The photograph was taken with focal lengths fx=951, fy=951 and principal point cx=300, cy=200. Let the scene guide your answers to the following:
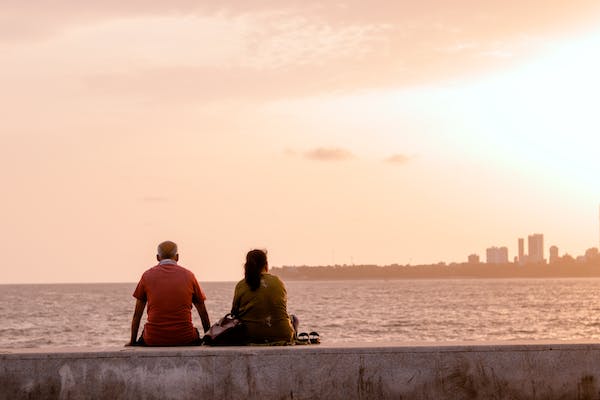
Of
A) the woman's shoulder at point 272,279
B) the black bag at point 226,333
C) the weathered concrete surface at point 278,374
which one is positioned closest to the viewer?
the weathered concrete surface at point 278,374

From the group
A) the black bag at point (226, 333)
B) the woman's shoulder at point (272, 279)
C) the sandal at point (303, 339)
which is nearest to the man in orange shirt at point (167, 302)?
the black bag at point (226, 333)

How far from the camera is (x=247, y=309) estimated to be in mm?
8867

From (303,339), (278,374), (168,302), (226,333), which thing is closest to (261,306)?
(226,333)

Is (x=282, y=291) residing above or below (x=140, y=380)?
above

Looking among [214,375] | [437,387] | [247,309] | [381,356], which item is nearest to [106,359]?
[214,375]

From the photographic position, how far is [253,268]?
28.9ft

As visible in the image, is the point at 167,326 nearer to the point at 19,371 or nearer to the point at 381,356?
the point at 19,371

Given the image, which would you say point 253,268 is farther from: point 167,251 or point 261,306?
point 167,251

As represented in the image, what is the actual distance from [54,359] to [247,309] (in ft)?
6.11

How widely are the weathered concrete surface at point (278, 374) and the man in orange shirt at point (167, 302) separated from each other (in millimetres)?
773

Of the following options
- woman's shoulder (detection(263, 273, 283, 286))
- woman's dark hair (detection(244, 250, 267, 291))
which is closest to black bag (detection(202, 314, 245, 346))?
woman's dark hair (detection(244, 250, 267, 291))

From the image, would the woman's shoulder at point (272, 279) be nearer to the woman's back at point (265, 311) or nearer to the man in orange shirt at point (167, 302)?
the woman's back at point (265, 311)

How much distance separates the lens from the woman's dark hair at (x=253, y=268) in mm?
8797

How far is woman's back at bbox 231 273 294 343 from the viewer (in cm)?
877
